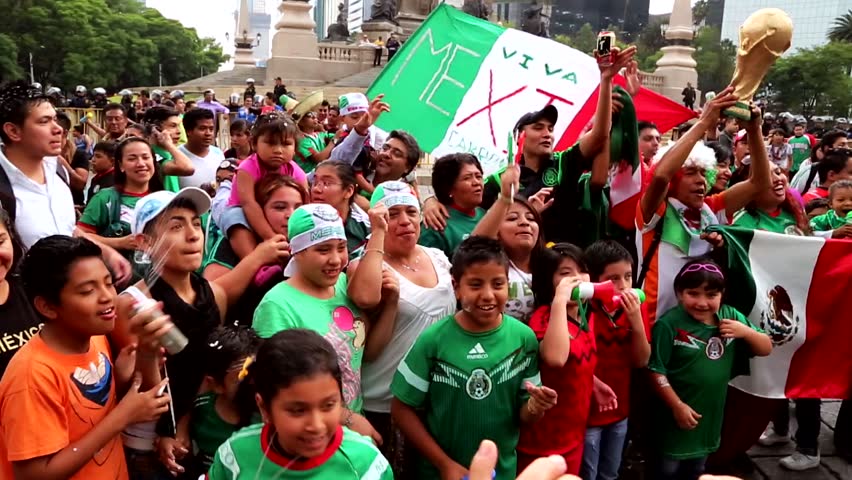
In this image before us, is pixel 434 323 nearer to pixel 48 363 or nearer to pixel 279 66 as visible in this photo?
pixel 48 363

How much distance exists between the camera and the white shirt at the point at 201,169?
5.72m

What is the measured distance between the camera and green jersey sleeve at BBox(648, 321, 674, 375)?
3.62 metres

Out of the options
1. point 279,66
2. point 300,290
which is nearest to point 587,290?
point 300,290

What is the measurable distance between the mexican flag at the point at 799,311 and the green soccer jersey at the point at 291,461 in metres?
2.76

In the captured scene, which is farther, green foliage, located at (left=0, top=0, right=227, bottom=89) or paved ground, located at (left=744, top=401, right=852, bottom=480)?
green foliage, located at (left=0, top=0, right=227, bottom=89)

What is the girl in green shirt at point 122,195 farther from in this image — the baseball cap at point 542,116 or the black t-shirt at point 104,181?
the baseball cap at point 542,116

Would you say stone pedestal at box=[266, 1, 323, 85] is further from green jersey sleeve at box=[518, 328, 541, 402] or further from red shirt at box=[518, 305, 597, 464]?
green jersey sleeve at box=[518, 328, 541, 402]

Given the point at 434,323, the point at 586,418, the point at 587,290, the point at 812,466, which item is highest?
the point at 587,290

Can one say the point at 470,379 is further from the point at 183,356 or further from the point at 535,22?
the point at 535,22

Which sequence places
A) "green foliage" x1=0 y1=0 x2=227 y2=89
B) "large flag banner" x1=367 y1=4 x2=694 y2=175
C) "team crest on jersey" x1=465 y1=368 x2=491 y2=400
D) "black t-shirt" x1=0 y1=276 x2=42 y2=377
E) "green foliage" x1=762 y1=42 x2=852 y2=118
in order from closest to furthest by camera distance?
"black t-shirt" x1=0 y1=276 x2=42 y2=377 < "team crest on jersey" x1=465 y1=368 x2=491 y2=400 < "large flag banner" x1=367 y1=4 x2=694 y2=175 < "green foliage" x1=0 y1=0 x2=227 y2=89 < "green foliage" x1=762 y1=42 x2=852 y2=118

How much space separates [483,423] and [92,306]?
1519mm

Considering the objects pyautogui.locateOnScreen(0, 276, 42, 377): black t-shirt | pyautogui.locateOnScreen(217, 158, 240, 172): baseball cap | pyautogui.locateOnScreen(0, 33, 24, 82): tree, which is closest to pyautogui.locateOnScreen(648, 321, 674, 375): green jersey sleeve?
pyautogui.locateOnScreen(0, 276, 42, 377): black t-shirt

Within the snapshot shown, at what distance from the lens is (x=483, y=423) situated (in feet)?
9.39

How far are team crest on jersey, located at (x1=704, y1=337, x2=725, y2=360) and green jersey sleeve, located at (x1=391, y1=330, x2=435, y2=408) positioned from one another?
63.1 inches
